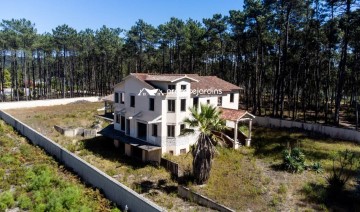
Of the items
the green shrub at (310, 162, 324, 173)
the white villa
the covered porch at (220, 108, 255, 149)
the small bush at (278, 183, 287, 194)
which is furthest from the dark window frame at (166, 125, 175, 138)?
the green shrub at (310, 162, 324, 173)

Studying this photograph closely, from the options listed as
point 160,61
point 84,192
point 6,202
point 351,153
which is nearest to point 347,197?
point 351,153

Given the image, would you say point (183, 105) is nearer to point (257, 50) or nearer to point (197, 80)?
point (197, 80)

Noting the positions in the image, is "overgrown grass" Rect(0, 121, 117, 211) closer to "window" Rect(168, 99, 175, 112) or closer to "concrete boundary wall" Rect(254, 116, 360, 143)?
"window" Rect(168, 99, 175, 112)

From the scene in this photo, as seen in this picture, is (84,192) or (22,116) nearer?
(84,192)

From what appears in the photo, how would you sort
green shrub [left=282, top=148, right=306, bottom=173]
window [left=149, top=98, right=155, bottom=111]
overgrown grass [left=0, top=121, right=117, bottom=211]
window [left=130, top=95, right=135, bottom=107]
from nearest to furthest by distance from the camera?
1. overgrown grass [left=0, top=121, right=117, bottom=211]
2. green shrub [left=282, top=148, right=306, bottom=173]
3. window [left=149, top=98, right=155, bottom=111]
4. window [left=130, top=95, right=135, bottom=107]

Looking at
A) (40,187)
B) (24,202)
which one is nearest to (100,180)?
(40,187)

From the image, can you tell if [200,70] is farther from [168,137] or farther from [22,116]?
[168,137]
